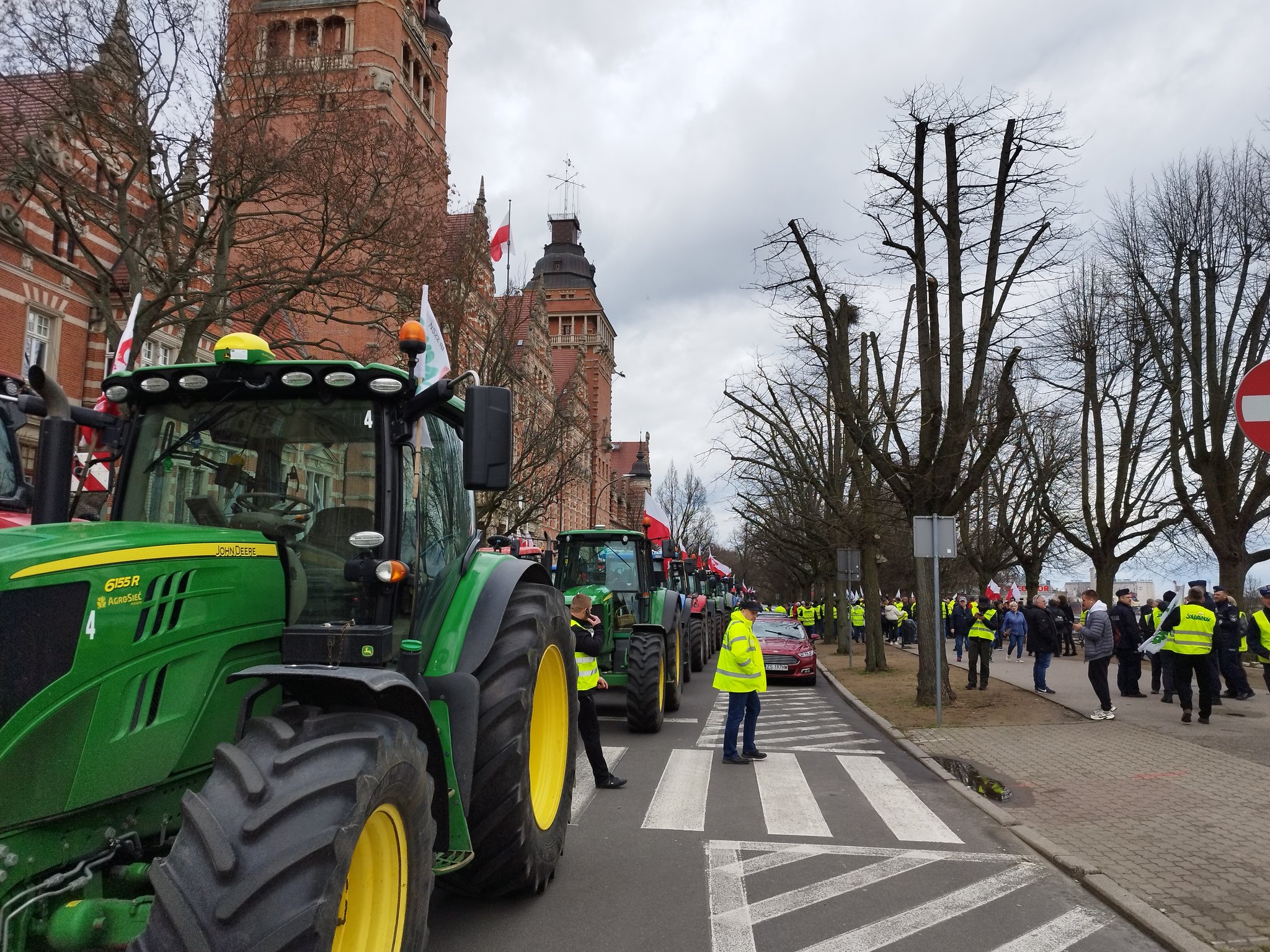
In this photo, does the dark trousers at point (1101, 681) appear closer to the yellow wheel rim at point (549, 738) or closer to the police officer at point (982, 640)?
the police officer at point (982, 640)

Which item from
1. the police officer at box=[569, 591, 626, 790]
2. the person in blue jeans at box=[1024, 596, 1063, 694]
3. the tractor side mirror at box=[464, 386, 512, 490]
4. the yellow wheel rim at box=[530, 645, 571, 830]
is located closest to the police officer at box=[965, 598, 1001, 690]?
the person in blue jeans at box=[1024, 596, 1063, 694]

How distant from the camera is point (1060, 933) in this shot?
5.15 m

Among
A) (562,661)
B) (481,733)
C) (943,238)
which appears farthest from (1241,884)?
(943,238)

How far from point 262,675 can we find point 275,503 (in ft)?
3.16

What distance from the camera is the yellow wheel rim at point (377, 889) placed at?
3.29 metres

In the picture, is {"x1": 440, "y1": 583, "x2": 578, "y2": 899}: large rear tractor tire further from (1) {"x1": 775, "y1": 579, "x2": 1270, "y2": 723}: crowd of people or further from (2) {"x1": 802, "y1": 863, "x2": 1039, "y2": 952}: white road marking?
(1) {"x1": 775, "y1": 579, "x2": 1270, "y2": 723}: crowd of people

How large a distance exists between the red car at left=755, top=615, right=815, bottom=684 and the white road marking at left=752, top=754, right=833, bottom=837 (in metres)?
9.82

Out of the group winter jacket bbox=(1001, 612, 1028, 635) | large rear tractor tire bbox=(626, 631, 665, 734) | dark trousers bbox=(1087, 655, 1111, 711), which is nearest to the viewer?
large rear tractor tire bbox=(626, 631, 665, 734)

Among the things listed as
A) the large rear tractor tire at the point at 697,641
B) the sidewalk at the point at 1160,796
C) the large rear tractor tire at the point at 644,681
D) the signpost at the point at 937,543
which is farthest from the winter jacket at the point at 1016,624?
the large rear tractor tire at the point at 644,681

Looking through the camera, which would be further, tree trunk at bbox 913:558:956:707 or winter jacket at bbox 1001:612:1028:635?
winter jacket at bbox 1001:612:1028:635

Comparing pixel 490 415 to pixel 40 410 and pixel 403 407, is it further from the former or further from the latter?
pixel 40 410

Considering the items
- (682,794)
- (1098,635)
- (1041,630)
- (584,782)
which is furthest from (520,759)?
(1041,630)

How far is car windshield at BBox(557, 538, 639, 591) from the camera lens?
14.0 metres

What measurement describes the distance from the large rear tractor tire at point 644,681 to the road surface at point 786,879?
6.75ft
